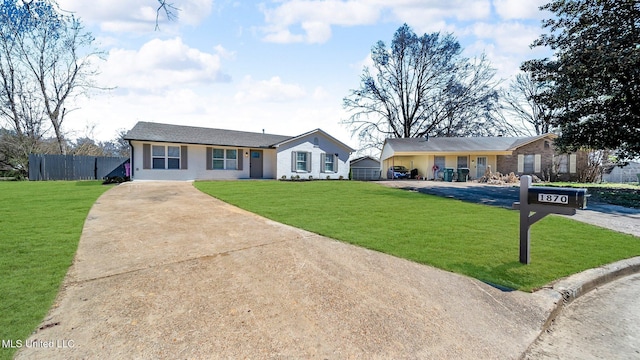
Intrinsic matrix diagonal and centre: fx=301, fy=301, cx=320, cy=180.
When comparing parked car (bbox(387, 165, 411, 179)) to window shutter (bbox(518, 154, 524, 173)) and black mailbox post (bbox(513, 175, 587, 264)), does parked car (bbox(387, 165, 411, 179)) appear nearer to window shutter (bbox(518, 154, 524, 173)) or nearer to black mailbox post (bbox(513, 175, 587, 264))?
window shutter (bbox(518, 154, 524, 173))

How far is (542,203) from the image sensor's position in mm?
4402

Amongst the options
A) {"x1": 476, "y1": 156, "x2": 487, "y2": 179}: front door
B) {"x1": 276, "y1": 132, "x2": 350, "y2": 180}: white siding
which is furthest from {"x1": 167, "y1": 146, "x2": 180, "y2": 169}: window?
{"x1": 476, "y1": 156, "x2": 487, "y2": 179}: front door

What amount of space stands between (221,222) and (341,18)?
718 cm

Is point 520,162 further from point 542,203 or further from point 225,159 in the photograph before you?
point 542,203

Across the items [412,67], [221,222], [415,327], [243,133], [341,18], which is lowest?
[415,327]

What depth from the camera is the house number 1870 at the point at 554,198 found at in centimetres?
411

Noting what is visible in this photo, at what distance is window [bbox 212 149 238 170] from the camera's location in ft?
62.7

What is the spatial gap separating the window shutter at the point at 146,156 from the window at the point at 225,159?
363 cm

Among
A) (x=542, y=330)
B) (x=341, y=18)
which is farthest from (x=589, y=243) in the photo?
(x=341, y=18)

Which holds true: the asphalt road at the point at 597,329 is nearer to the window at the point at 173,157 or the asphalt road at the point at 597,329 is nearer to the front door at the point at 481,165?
the window at the point at 173,157

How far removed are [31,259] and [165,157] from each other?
14.4m

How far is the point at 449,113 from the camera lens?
112 ft

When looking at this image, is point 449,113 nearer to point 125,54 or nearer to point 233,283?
point 125,54

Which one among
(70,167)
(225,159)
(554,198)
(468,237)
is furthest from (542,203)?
(70,167)
